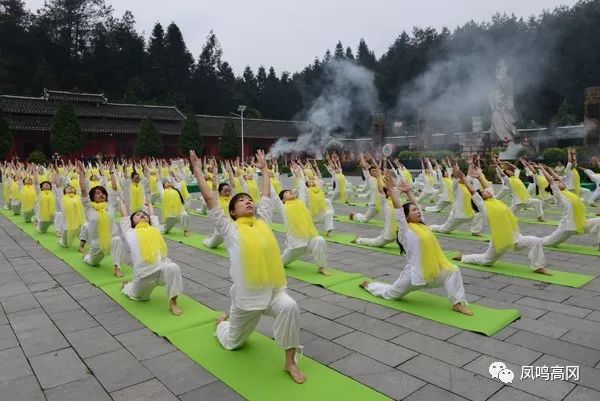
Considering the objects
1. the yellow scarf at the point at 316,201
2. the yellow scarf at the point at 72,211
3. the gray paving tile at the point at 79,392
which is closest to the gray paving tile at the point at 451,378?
the gray paving tile at the point at 79,392

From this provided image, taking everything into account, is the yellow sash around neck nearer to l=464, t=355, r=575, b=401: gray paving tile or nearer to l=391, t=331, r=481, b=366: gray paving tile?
l=391, t=331, r=481, b=366: gray paving tile

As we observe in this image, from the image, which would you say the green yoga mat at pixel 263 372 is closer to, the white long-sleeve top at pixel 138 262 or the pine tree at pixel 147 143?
the white long-sleeve top at pixel 138 262

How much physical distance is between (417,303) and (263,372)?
234 centimetres

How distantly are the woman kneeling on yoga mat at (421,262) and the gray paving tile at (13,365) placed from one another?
12.5ft

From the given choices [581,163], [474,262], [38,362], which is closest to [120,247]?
[38,362]

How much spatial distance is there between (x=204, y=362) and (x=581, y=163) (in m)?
25.9

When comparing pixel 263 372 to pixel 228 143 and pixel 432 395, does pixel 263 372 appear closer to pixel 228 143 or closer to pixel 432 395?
pixel 432 395

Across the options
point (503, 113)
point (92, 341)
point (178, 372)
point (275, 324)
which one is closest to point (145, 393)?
point (178, 372)

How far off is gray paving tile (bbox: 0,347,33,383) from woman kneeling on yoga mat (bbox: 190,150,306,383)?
1.74 metres

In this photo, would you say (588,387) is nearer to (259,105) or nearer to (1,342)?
(1,342)

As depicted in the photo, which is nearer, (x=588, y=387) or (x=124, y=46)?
(x=588, y=387)

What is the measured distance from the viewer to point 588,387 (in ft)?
11.1

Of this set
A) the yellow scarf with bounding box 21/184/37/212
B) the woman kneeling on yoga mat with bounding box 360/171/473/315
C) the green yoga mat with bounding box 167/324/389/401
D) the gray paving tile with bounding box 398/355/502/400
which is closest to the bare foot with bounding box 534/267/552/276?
the woman kneeling on yoga mat with bounding box 360/171/473/315

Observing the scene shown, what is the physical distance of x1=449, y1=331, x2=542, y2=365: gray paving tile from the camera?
3895 mm
